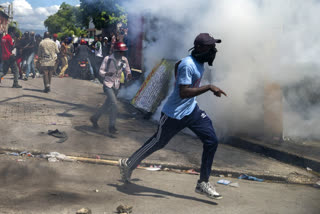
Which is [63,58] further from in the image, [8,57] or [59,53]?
[8,57]

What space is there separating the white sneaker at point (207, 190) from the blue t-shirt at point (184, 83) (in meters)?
0.71

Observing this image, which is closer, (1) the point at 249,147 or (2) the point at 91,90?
(1) the point at 249,147

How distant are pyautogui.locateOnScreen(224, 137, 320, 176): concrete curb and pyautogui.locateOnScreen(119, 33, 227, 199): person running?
2.44 metres

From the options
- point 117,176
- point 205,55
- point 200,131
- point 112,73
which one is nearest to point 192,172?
point 117,176

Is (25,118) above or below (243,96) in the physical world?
below

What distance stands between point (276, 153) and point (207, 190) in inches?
111

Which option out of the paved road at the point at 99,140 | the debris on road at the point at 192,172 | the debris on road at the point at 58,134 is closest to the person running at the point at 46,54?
the paved road at the point at 99,140

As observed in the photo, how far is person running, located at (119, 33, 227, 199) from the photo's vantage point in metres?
3.86

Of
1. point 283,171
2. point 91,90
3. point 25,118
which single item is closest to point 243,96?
point 283,171

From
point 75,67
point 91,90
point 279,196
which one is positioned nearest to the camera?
point 279,196

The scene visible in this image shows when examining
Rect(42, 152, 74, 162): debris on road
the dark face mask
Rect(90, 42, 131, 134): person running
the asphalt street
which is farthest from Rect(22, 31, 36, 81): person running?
the dark face mask

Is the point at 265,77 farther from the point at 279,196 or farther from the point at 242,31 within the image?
the point at 279,196

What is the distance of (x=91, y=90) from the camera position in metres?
13.2

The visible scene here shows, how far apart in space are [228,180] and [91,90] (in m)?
8.78
